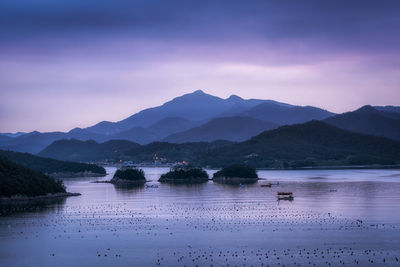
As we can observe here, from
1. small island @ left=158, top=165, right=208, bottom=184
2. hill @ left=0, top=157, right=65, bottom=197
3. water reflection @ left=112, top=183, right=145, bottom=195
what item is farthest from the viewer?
small island @ left=158, top=165, right=208, bottom=184

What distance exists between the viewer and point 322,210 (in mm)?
81562

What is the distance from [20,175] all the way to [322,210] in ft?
169

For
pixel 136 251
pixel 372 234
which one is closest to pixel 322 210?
pixel 372 234

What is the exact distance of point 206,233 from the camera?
60906 millimetres

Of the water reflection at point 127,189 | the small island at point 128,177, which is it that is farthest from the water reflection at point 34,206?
the small island at point 128,177

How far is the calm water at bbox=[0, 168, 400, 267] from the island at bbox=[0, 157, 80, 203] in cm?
534

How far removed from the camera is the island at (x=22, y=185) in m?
93.4

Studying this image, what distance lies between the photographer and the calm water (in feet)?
157

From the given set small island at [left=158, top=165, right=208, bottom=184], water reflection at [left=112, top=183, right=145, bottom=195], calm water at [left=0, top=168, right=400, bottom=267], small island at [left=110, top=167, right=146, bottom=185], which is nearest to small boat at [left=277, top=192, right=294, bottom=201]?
calm water at [left=0, top=168, right=400, bottom=267]

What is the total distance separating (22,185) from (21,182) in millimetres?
1244

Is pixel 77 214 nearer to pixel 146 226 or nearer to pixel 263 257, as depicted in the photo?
pixel 146 226

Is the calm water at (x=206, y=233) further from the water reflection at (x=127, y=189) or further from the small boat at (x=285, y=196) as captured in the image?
the water reflection at (x=127, y=189)

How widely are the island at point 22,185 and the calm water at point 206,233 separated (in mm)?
5344

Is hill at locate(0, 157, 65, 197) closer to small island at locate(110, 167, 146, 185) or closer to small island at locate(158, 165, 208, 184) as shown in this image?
small island at locate(110, 167, 146, 185)
